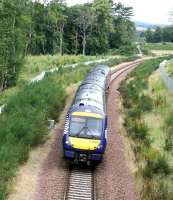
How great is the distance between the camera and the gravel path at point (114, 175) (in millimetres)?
16453

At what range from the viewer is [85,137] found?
18562 mm

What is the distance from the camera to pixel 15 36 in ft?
119

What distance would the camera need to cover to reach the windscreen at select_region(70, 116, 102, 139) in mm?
18672

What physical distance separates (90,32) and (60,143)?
6285cm

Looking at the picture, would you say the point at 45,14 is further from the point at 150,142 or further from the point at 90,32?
the point at 150,142

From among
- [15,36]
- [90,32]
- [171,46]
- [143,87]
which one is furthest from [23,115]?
[171,46]

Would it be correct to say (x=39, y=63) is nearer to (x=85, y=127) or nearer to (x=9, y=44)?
(x=9, y=44)

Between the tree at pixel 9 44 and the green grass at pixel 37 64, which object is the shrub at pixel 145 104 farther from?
the green grass at pixel 37 64

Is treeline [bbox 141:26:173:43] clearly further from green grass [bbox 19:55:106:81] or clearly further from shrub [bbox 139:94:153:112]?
shrub [bbox 139:94:153:112]


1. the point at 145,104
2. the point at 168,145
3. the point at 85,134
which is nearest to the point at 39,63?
the point at 145,104

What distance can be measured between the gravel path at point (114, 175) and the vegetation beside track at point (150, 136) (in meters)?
0.52

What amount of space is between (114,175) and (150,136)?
5711 mm

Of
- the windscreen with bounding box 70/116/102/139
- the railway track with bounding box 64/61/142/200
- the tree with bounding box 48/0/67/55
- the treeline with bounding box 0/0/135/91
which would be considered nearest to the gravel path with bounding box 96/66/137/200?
the railway track with bounding box 64/61/142/200

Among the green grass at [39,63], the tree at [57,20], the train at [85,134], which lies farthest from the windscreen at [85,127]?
the tree at [57,20]
